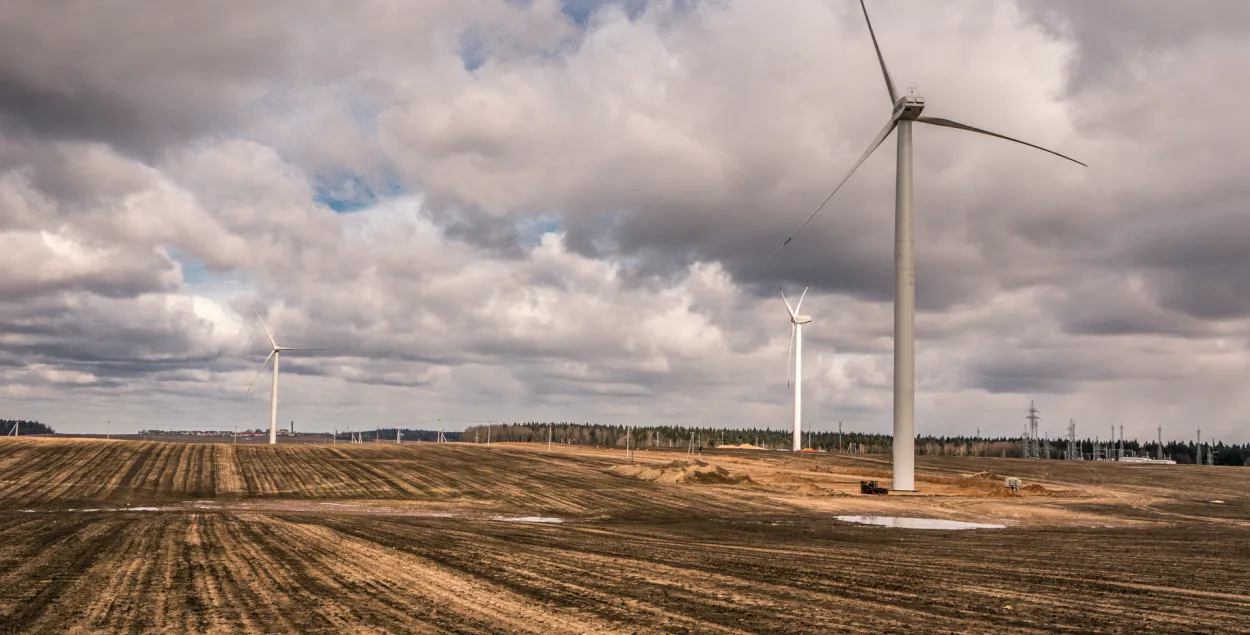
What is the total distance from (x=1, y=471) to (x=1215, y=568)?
93.7 metres

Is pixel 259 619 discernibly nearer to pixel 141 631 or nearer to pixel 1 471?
pixel 141 631

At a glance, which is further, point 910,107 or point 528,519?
point 910,107

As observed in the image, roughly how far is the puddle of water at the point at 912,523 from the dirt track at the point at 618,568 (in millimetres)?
1895

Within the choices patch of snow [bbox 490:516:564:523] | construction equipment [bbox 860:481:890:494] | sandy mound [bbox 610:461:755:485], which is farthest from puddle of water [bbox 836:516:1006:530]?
sandy mound [bbox 610:461:755:485]

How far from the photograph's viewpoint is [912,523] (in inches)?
1889

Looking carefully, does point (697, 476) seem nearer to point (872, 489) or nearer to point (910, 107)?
point (872, 489)

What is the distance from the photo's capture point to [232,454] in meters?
107

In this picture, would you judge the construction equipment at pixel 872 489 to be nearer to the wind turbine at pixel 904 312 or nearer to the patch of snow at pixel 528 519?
the wind turbine at pixel 904 312

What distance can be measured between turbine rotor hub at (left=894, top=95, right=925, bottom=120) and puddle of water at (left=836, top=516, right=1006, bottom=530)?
103ft

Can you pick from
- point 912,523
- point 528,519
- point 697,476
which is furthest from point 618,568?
point 697,476

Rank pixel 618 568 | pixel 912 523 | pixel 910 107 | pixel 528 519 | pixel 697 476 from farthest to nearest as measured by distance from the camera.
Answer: pixel 697 476, pixel 910 107, pixel 528 519, pixel 912 523, pixel 618 568

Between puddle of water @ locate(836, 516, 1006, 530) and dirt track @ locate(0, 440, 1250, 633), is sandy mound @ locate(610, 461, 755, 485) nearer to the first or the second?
dirt track @ locate(0, 440, 1250, 633)

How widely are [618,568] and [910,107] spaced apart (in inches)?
2052

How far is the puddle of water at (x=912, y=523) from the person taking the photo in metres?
45.8
